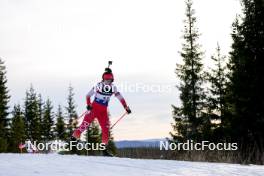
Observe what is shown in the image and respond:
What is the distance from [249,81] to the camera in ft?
70.0

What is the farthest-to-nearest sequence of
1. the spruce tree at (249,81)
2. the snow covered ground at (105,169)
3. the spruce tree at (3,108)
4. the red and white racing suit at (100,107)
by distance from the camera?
the spruce tree at (3,108) < the spruce tree at (249,81) < the red and white racing suit at (100,107) < the snow covered ground at (105,169)

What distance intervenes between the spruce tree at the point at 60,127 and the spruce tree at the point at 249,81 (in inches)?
1311

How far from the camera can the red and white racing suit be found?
1105 cm

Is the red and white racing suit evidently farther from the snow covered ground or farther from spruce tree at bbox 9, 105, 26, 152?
spruce tree at bbox 9, 105, 26, 152

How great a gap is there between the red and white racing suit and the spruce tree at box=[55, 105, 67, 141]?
41451mm

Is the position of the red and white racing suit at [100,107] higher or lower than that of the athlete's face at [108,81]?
lower

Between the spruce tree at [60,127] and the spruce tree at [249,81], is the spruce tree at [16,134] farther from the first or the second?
the spruce tree at [249,81]

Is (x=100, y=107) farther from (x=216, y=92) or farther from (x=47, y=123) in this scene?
(x=47, y=123)

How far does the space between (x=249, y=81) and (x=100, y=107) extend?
12.1m

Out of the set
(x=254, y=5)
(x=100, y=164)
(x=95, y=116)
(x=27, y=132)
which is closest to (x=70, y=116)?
(x=27, y=132)

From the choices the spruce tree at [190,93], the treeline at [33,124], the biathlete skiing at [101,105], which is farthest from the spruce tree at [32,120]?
the biathlete skiing at [101,105]

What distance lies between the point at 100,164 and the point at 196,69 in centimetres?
2689

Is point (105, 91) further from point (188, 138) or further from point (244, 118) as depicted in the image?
point (188, 138)

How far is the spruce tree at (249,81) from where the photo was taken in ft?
68.3
